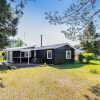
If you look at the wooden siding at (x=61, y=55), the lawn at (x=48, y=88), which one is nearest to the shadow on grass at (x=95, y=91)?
the lawn at (x=48, y=88)

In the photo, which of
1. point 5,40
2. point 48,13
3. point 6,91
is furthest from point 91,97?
point 5,40

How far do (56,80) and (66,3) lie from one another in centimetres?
778

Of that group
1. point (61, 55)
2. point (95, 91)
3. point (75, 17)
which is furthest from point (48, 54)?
point (75, 17)

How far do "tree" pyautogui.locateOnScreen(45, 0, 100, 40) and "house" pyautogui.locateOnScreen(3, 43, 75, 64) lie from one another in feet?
58.5

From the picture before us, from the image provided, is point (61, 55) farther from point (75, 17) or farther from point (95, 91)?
point (75, 17)

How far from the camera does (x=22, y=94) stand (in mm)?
13664

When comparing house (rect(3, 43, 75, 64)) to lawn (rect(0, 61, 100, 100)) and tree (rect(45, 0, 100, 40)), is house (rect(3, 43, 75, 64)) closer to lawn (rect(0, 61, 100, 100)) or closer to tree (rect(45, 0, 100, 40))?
lawn (rect(0, 61, 100, 100))

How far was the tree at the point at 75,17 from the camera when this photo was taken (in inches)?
430

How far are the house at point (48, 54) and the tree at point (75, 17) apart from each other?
1782 centimetres

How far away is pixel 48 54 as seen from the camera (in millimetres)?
30719

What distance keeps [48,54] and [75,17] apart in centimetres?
1957

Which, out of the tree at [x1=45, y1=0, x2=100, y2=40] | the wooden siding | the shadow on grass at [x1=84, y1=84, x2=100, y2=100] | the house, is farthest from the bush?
the tree at [x1=45, y1=0, x2=100, y2=40]

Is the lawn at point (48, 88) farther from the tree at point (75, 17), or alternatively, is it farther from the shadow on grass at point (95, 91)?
the tree at point (75, 17)

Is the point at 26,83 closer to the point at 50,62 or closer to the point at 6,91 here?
the point at 6,91
